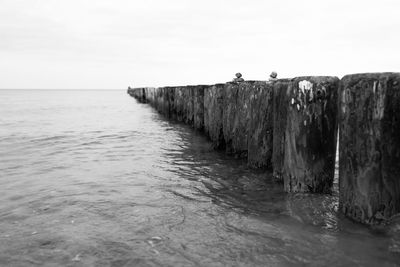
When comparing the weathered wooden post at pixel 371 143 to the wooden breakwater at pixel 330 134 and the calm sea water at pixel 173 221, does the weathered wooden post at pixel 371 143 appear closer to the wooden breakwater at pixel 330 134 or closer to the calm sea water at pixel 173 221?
the wooden breakwater at pixel 330 134

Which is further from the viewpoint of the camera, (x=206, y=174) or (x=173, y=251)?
(x=206, y=174)

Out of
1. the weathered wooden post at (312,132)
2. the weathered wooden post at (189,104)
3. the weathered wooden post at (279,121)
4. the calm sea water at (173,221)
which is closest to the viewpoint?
the calm sea water at (173,221)

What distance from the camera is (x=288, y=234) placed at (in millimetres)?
3686

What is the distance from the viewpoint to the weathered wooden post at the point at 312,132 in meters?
4.18

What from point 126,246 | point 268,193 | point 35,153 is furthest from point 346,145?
point 35,153

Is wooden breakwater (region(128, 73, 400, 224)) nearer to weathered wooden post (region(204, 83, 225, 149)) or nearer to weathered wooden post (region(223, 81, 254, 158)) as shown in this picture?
weathered wooden post (region(223, 81, 254, 158))

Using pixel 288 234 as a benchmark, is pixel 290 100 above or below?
above

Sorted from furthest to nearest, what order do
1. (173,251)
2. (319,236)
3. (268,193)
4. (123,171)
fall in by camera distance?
1. (123,171)
2. (268,193)
3. (319,236)
4. (173,251)

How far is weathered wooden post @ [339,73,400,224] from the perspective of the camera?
3.28 meters

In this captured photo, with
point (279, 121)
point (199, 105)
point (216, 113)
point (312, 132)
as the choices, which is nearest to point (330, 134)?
point (312, 132)

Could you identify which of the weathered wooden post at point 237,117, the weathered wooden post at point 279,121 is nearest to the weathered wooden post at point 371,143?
the weathered wooden post at point 279,121

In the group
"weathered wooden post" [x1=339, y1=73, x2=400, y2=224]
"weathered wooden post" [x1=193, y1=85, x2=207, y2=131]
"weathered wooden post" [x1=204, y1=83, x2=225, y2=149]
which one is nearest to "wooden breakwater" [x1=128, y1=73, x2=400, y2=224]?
"weathered wooden post" [x1=339, y1=73, x2=400, y2=224]

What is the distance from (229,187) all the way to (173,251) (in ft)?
7.27

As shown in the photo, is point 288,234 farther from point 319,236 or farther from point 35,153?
point 35,153
